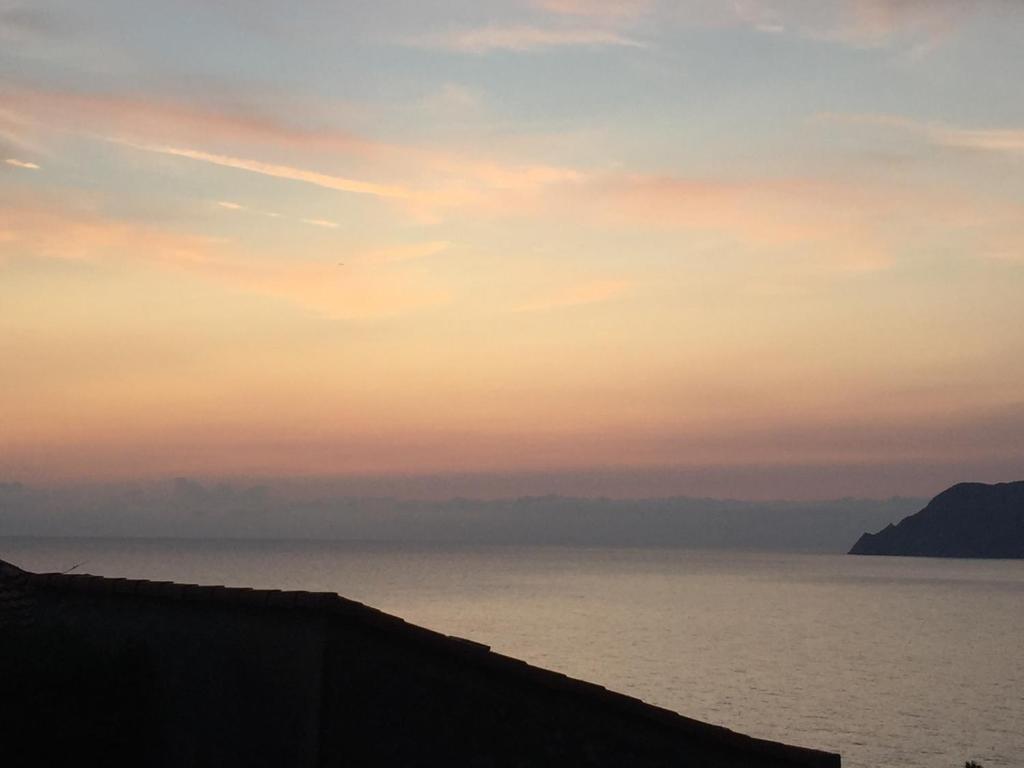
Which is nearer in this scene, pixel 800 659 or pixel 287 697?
pixel 287 697

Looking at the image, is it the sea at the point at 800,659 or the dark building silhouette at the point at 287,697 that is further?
the sea at the point at 800,659

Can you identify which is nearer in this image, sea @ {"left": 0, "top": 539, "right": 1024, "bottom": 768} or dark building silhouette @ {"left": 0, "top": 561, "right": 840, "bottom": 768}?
dark building silhouette @ {"left": 0, "top": 561, "right": 840, "bottom": 768}

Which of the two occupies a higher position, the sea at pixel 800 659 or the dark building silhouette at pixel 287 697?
the dark building silhouette at pixel 287 697

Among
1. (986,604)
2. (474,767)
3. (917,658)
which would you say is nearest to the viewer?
(474,767)

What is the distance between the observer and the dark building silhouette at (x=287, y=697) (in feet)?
46.1

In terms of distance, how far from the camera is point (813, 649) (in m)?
120

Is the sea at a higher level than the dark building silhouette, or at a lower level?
lower

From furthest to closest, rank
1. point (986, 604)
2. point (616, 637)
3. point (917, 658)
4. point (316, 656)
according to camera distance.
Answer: point (986, 604) → point (616, 637) → point (917, 658) → point (316, 656)

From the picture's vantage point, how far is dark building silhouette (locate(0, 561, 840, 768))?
14055 mm

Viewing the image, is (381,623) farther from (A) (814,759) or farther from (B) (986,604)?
(B) (986,604)

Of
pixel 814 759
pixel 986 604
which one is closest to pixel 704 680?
pixel 814 759

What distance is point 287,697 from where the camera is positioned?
1420cm

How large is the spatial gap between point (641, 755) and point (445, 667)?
318 cm

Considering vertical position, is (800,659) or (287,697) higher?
(287,697)
